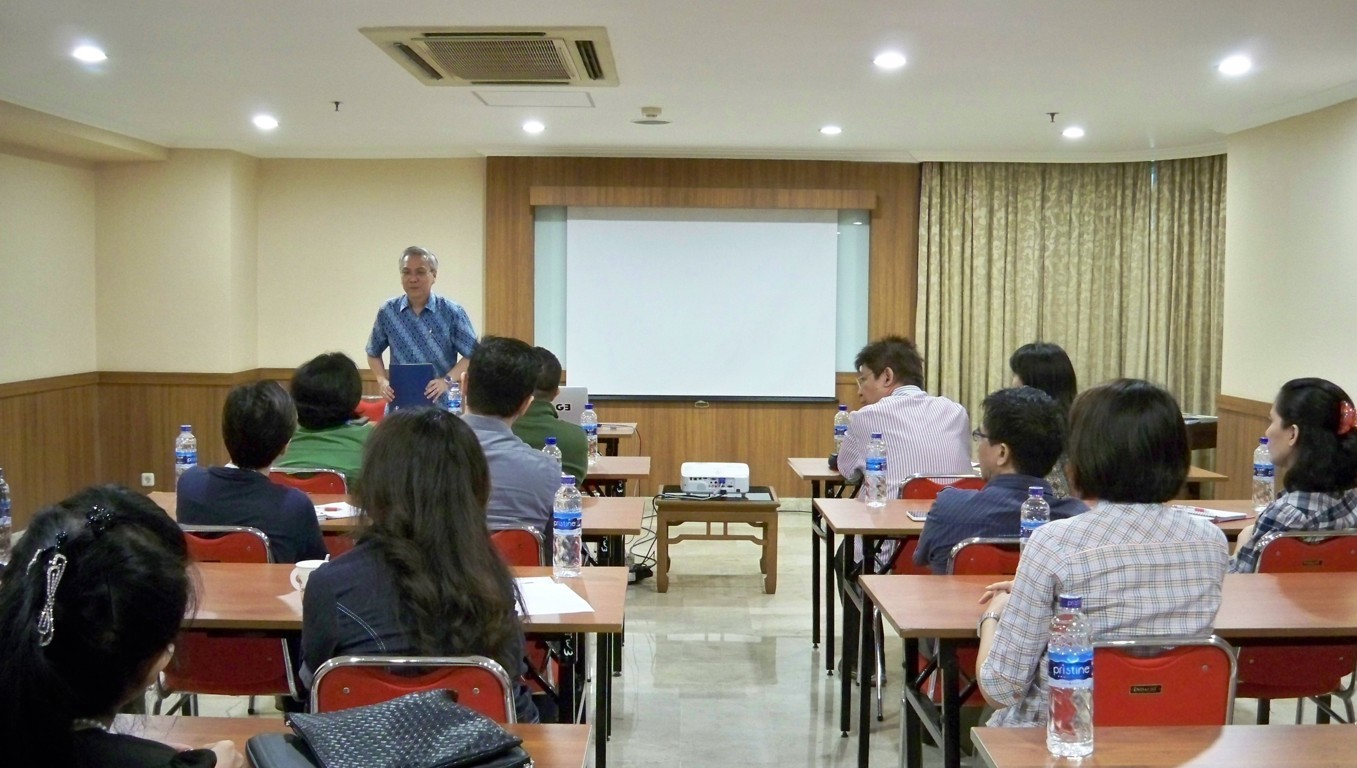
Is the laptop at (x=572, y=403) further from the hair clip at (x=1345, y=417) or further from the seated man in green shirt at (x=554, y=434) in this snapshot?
the hair clip at (x=1345, y=417)

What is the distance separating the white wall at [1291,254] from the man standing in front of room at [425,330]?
4.66m

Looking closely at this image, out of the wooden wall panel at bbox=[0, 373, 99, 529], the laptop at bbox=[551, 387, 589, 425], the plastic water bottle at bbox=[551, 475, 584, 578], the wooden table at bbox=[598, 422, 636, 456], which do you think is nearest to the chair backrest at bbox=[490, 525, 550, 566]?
the plastic water bottle at bbox=[551, 475, 584, 578]

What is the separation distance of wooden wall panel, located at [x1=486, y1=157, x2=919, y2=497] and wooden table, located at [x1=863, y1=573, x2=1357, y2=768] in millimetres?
5681

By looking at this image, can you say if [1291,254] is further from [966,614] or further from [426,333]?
[966,614]

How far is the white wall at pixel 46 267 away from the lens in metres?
7.15

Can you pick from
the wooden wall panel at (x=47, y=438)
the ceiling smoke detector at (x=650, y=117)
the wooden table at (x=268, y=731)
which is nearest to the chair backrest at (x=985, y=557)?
the wooden table at (x=268, y=731)

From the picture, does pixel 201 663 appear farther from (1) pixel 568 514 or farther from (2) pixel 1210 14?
(2) pixel 1210 14

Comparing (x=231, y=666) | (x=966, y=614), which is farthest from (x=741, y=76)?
(x=231, y=666)

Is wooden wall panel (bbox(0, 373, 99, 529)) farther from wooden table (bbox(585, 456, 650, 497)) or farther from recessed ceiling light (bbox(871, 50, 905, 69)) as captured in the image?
recessed ceiling light (bbox(871, 50, 905, 69))

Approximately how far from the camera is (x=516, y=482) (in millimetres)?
3354

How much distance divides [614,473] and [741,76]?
7.01 feet

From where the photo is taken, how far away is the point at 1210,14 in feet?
14.8

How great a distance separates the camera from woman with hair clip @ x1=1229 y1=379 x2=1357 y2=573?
323cm

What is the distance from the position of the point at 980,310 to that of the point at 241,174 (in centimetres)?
565
